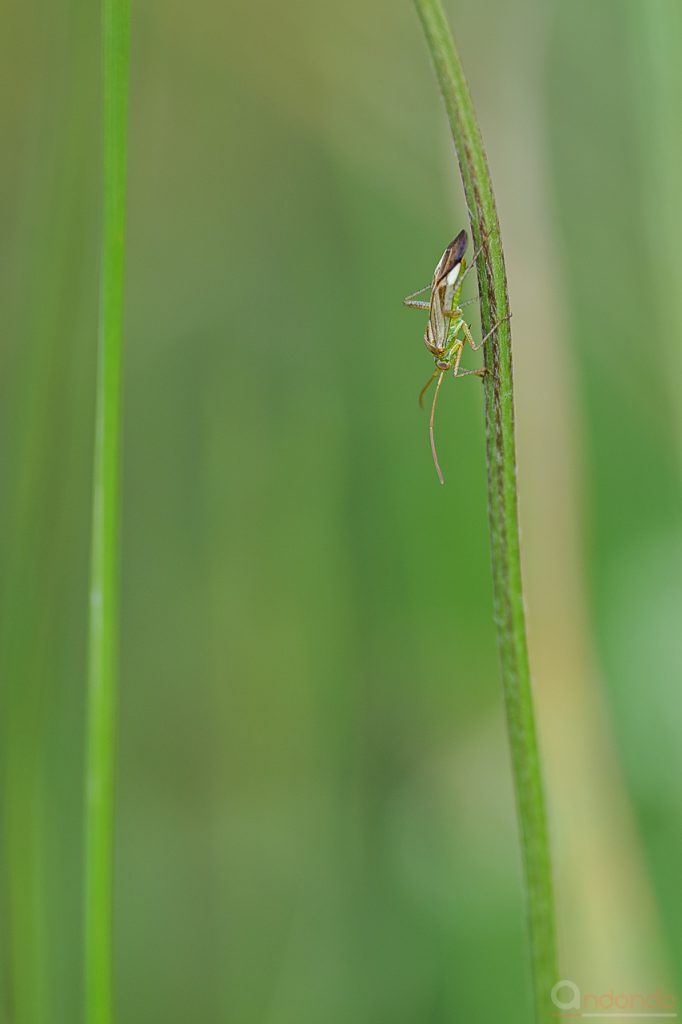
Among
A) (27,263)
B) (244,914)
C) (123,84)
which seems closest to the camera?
(123,84)

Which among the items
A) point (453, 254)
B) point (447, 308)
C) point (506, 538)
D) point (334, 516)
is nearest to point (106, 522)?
point (506, 538)

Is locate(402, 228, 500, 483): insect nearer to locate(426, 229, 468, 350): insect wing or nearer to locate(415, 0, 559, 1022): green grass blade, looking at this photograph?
locate(426, 229, 468, 350): insect wing

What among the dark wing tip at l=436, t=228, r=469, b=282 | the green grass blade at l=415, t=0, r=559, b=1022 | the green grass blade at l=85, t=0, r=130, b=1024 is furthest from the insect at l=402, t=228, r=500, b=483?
the green grass blade at l=85, t=0, r=130, b=1024

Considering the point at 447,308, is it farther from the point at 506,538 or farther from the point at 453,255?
the point at 506,538

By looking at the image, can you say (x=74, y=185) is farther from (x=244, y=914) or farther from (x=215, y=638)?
(x=244, y=914)

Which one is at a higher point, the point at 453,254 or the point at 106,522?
the point at 453,254

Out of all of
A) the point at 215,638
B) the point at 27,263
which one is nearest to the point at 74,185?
the point at 27,263
